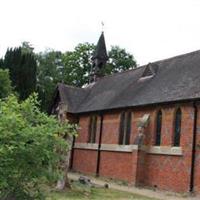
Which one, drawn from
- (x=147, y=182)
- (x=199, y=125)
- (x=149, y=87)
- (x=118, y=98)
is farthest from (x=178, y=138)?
(x=118, y=98)

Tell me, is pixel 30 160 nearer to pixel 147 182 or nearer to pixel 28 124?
pixel 28 124

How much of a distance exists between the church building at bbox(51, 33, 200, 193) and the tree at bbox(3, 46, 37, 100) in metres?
11.9

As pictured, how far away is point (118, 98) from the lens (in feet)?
110

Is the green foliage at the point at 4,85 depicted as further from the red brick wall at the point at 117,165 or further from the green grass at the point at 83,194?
the green grass at the point at 83,194

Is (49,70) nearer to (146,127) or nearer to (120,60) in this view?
(120,60)

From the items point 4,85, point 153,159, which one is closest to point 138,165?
point 153,159

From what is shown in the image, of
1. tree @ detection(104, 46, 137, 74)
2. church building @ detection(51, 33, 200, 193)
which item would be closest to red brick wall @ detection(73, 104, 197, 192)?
church building @ detection(51, 33, 200, 193)

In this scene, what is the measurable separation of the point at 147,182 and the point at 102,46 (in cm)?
2349

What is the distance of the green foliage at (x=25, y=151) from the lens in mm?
9719

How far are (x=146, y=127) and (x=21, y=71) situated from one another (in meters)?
27.1

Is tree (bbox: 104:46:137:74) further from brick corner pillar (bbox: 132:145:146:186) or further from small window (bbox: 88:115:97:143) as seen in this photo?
brick corner pillar (bbox: 132:145:146:186)

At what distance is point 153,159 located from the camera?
27.5m

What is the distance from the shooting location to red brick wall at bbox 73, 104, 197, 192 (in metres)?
25.0

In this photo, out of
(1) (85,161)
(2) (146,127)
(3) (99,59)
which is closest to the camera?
(2) (146,127)
